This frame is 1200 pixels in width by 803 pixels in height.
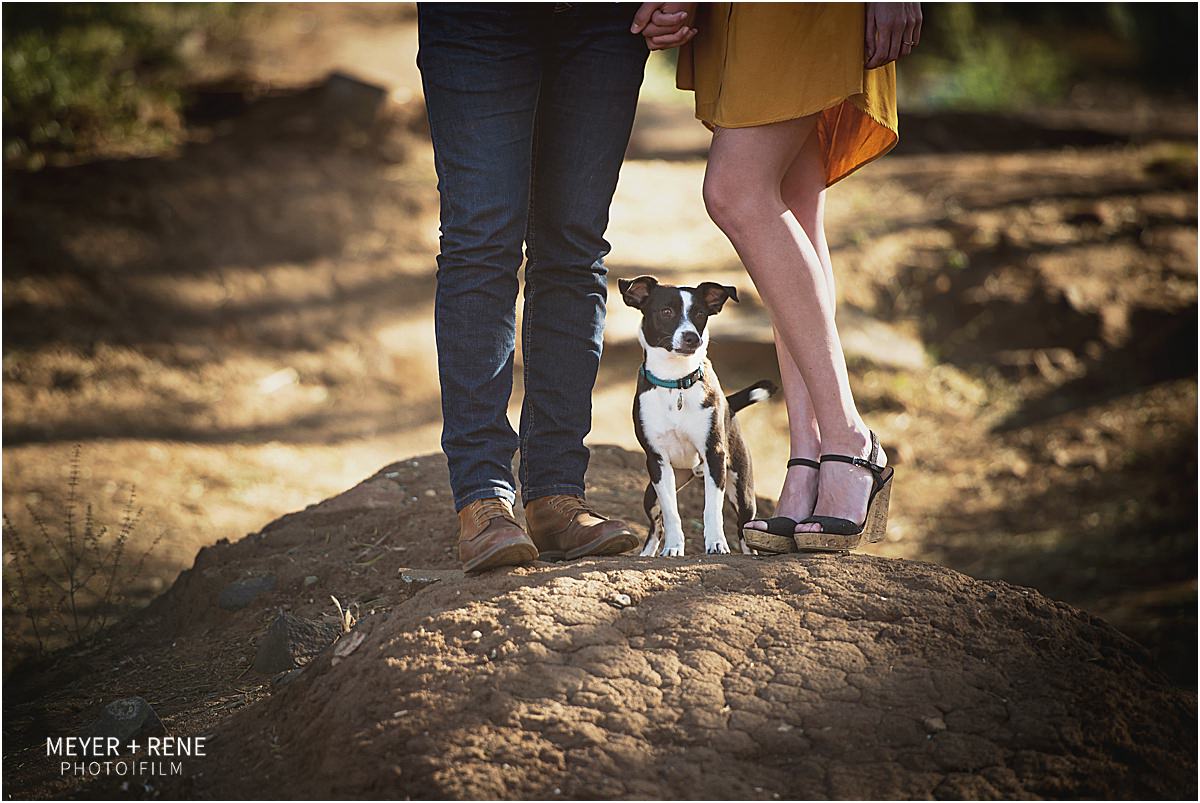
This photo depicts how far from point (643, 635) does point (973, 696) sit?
686mm

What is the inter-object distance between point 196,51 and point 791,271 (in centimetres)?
899

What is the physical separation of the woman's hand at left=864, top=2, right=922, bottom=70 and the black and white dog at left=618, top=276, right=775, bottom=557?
2.23 feet

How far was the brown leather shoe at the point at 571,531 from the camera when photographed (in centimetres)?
274

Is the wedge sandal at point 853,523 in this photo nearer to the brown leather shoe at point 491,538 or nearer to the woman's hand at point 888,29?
the brown leather shoe at point 491,538

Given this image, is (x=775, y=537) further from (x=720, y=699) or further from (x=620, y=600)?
(x=720, y=699)

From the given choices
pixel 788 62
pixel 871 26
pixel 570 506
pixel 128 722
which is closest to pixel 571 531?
pixel 570 506

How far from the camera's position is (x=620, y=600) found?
7.99 feet

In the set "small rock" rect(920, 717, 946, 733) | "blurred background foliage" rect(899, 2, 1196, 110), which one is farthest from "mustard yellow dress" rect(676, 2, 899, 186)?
"blurred background foliage" rect(899, 2, 1196, 110)

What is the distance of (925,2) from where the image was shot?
11.4m

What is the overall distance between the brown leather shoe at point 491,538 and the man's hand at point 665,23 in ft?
3.83

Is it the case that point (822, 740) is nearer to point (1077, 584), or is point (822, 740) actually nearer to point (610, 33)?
point (610, 33)

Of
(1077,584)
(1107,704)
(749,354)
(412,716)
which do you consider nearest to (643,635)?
(412,716)

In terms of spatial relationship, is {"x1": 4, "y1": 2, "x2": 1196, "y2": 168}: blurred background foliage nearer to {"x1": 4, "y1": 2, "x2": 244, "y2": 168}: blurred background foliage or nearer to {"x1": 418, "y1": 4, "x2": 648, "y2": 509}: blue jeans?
{"x1": 4, "y1": 2, "x2": 244, "y2": 168}: blurred background foliage

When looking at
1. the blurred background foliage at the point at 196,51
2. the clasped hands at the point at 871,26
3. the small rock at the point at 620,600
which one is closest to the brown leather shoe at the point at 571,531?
the small rock at the point at 620,600
